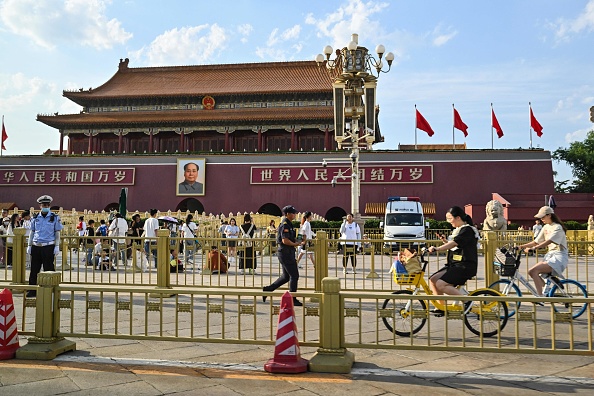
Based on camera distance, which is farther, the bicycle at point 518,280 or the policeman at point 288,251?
the policeman at point 288,251

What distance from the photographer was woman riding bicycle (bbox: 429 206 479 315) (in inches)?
254

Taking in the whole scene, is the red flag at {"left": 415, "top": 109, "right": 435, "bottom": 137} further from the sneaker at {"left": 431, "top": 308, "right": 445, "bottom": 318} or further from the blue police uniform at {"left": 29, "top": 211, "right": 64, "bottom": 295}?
the sneaker at {"left": 431, "top": 308, "right": 445, "bottom": 318}

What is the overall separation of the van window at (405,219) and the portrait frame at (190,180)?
52.3ft

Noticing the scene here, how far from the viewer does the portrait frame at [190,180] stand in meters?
33.1

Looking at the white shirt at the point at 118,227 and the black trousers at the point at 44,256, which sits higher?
the white shirt at the point at 118,227

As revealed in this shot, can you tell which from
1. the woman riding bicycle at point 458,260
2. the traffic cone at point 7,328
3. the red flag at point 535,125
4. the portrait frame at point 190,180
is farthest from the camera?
the portrait frame at point 190,180

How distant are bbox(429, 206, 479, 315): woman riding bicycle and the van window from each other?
13.3m

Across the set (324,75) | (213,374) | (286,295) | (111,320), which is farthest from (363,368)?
(324,75)

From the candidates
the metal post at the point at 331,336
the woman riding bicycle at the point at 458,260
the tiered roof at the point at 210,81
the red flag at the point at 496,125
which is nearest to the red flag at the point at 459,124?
the red flag at the point at 496,125

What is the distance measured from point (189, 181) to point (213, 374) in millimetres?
29075

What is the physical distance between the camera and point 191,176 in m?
33.2

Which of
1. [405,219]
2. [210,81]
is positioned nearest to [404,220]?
[405,219]

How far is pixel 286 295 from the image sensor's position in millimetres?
4930

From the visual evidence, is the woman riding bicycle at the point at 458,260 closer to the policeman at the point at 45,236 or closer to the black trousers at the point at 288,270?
the black trousers at the point at 288,270
